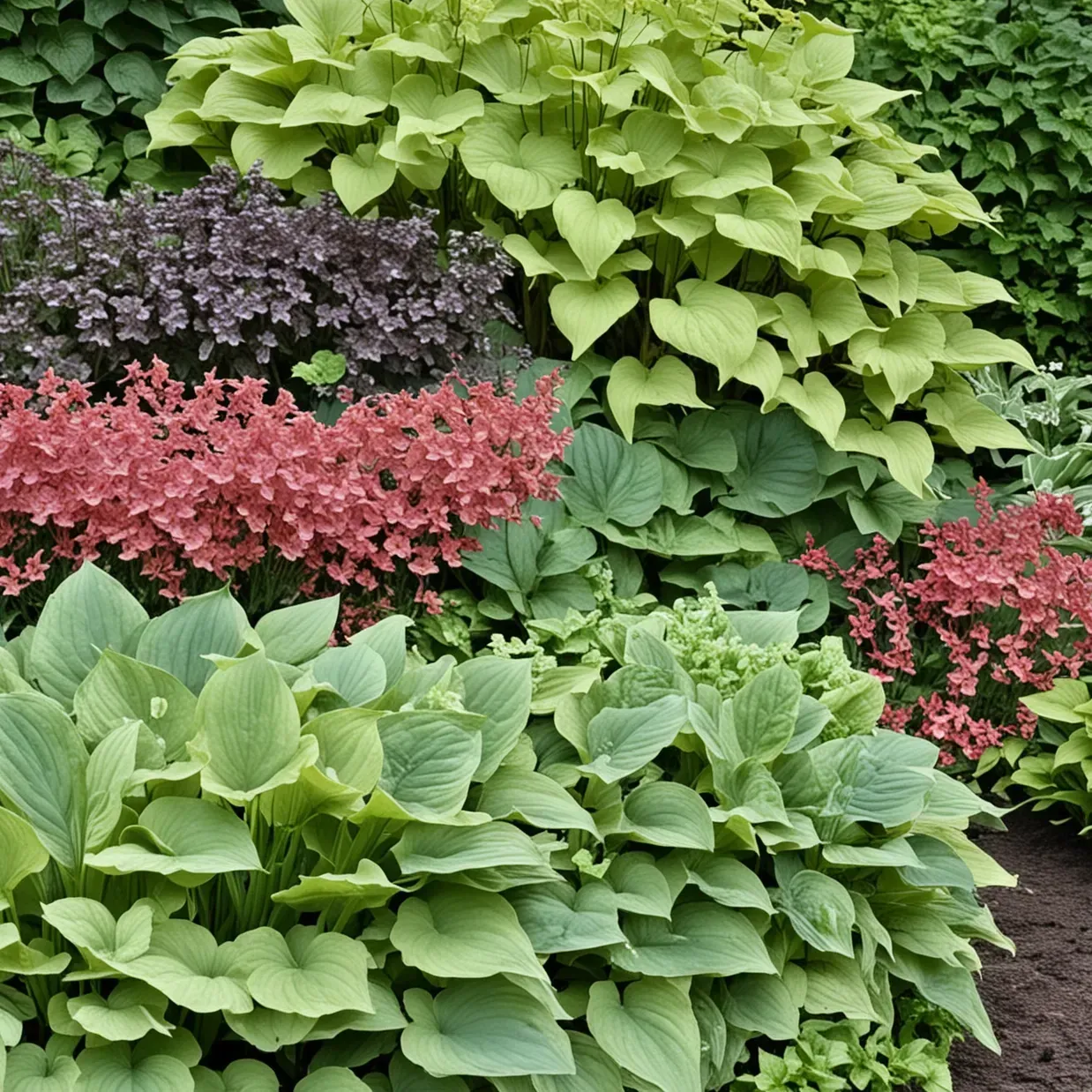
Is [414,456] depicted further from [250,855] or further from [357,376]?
[250,855]

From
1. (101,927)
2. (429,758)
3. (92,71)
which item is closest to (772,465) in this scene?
(429,758)

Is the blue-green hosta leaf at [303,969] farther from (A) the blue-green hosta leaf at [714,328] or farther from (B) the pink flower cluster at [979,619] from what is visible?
(A) the blue-green hosta leaf at [714,328]

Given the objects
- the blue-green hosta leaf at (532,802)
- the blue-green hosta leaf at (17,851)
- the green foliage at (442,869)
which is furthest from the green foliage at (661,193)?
the blue-green hosta leaf at (17,851)

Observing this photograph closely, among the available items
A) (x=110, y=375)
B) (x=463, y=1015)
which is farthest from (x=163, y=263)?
(x=463, y=1015)

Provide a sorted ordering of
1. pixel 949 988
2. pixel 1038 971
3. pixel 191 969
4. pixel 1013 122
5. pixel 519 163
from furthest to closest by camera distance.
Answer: pixel 1013 122
pixel 519 163
pixel 1038 971
pixel 949 988
pixel 191 969

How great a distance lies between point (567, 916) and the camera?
2107mm

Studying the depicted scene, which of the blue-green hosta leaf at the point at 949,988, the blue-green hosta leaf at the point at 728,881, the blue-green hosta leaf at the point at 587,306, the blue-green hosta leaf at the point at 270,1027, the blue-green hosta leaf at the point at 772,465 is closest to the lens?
the blue-green hosta leaf at the point at 270,1027

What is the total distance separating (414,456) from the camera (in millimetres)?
2717

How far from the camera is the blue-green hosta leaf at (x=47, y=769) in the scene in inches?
76.9

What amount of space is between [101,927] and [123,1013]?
0.12 meters

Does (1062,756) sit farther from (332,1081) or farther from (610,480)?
(332,1081)

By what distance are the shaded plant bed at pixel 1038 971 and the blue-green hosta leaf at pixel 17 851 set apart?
1663 mm

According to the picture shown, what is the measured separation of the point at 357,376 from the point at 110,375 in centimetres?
73

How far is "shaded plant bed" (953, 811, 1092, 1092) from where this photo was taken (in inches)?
97.0
